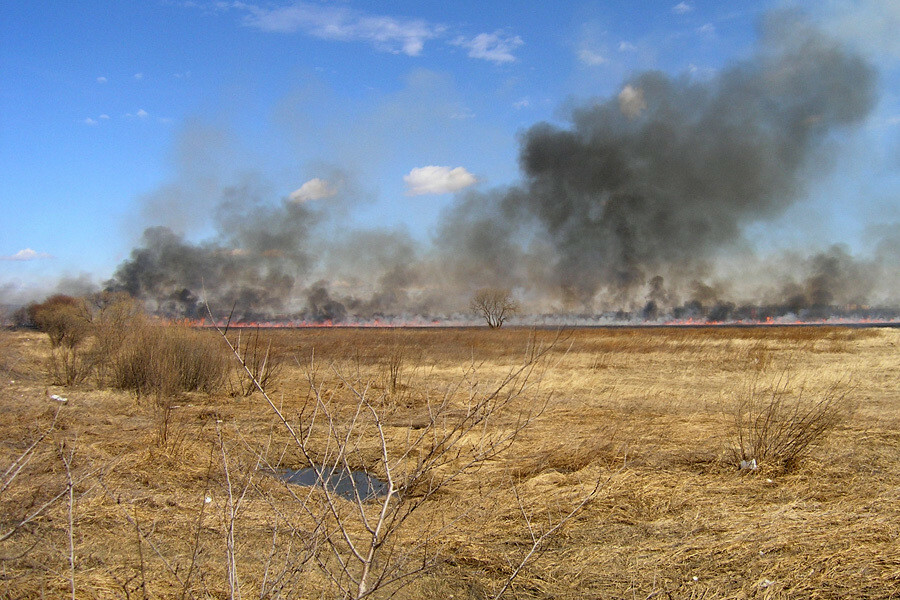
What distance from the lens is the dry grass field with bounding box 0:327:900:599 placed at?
388cm

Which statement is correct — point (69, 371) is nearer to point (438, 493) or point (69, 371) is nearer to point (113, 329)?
point (113, 329)

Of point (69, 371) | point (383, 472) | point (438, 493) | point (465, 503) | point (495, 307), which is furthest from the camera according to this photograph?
point (495, 307)

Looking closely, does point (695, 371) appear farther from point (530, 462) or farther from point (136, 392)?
point (136, 392)

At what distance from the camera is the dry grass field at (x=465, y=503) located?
3.88 m

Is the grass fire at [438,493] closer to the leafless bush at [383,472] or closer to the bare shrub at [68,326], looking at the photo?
the leafless bush at [383,472]

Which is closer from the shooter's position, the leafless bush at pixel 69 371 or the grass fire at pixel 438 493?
the grass fire at pixel 438 493

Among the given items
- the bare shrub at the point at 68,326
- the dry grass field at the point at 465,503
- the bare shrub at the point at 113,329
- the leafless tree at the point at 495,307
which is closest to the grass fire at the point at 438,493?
the dry grass field at the point at 465,503

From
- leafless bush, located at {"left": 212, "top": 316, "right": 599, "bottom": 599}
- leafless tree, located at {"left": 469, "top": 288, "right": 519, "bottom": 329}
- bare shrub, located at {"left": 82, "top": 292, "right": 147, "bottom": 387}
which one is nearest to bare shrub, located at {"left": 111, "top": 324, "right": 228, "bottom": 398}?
bare shrub, located at {"left": 82, "top": 292, "right": 147, "bottom": 387}

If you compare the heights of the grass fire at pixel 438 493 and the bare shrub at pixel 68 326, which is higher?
the bare shrub at pixel 68 326

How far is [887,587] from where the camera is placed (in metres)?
4.24

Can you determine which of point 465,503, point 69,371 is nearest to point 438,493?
point 465,503

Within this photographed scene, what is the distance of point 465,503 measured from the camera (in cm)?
645

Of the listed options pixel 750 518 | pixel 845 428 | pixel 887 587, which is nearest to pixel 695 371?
pixel 845 428

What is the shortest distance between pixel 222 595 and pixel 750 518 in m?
4.65
